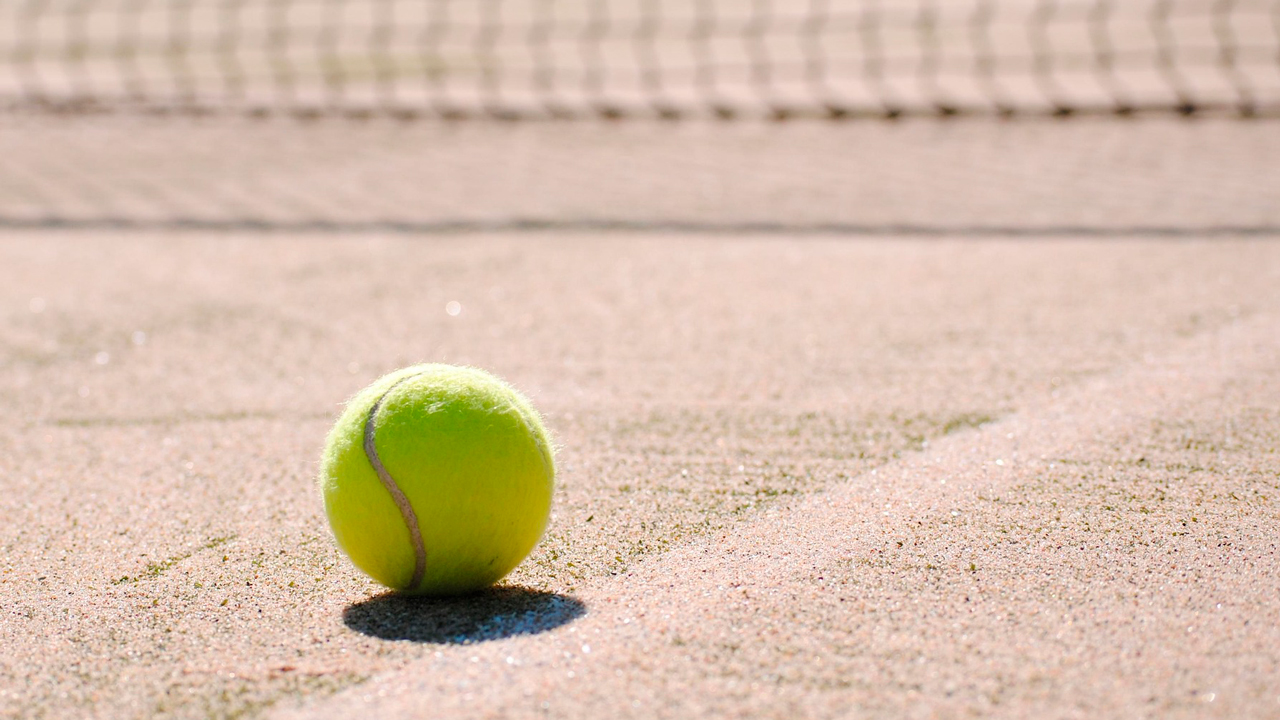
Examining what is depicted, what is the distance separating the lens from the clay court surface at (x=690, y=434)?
2.04m

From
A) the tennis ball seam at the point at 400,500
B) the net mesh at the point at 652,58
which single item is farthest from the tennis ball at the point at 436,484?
the net mesh at the point at 652,58

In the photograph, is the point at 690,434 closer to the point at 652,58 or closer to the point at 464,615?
the point at 464,615

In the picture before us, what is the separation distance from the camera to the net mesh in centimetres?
922

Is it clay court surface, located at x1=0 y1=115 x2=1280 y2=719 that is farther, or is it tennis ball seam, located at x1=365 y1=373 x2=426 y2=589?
tennis ball seam, located at x1=365 y1=373 x2=426 y2=589

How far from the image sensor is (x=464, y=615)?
2242 mm

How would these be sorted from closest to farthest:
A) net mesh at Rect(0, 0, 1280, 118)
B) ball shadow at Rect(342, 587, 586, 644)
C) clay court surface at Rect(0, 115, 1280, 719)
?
clay court surface at Rect(0, 115, 1280, 719) < ball shadow at Rect(342, 587, 586, 644) < net mesh at Rect(0, 0, 1280, 118)

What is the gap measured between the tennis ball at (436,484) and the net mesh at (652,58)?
6.61m

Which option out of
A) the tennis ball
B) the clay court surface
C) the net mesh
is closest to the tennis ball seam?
the tennis ball

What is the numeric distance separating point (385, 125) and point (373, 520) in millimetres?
6697

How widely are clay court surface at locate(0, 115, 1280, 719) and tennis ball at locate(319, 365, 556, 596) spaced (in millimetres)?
91

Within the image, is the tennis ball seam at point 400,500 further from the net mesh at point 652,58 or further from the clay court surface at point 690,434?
the net mesh at point 652,58

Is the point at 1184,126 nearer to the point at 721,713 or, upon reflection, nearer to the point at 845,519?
the point at 845,519

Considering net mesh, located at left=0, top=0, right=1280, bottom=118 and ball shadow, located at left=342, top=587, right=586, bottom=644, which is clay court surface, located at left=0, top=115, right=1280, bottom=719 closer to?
ball shadow, located at left=342, top=587, right=586, bottom=644

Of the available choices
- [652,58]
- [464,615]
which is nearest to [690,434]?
[464,615]
